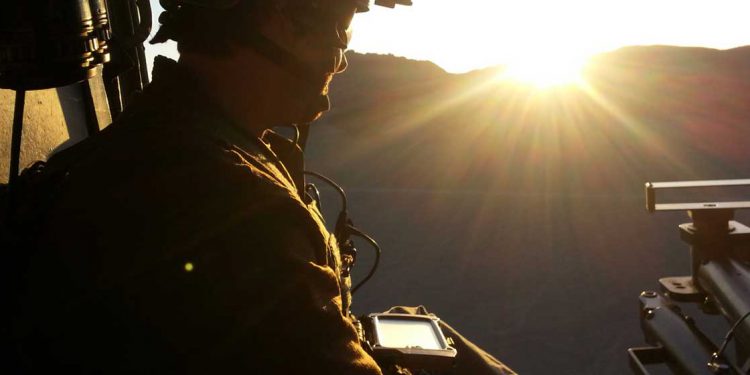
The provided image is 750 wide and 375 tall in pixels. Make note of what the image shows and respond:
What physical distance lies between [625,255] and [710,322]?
2.39 meters

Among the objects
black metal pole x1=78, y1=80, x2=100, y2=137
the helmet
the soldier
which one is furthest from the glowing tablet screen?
black metal pole x1=78, y1=80, x2=100, y2=137

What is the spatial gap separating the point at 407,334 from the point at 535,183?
11797 mm

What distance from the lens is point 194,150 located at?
139 centimetres

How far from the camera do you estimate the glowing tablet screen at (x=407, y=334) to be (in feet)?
6.80

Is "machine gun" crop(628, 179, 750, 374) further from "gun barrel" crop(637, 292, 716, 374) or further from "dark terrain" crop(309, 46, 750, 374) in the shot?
"dark terrain" crop(309, 46, 750, 374)

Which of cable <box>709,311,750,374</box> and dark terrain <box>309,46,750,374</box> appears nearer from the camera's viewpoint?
cable <box>709,311,750,374</box>

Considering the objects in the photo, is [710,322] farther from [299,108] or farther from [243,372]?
[243,372]

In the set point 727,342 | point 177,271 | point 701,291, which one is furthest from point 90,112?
point 701,291

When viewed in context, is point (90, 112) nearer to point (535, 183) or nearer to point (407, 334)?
point (407, 334)

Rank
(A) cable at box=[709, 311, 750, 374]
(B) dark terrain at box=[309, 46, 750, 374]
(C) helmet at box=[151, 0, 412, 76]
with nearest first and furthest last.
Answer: (C) helmet at box=[151, 0, 412, 76], (A) cable at box=[709, 311, 750, 374], (B) dark terrain at box=[309, 46, 750, 374]

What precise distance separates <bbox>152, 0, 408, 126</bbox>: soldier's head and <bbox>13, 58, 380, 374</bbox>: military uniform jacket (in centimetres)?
43

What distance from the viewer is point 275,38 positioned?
70.5 inches

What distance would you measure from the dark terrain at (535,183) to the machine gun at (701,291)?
2.79 meters

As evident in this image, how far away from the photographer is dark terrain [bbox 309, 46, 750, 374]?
726cm
